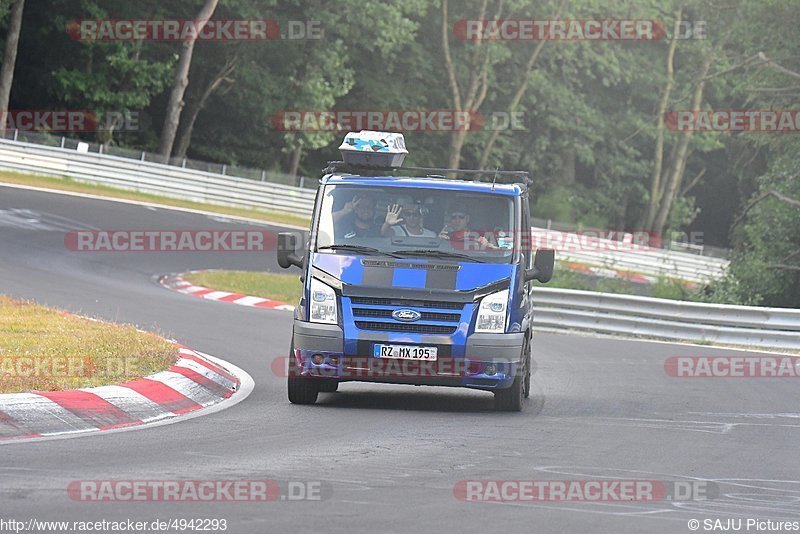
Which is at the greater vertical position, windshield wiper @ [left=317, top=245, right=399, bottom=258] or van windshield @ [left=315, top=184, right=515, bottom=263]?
van windshield @ [left=315, top=184, right=515, bottom=263]

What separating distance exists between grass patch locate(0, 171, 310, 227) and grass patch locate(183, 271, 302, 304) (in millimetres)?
11665

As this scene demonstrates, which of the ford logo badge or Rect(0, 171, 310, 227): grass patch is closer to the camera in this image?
the ford logo badge

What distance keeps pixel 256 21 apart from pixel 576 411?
43.8 meters

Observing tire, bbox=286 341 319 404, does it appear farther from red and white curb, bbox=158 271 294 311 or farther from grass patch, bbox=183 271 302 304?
grass patch, bbox=183 271 302 304

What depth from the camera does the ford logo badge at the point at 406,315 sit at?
12.7 meters

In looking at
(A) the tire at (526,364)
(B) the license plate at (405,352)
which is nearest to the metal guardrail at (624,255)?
(A) the tire at (526,364)

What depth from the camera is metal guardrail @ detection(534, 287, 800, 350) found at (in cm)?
2381

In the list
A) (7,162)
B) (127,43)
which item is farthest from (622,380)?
(127,43)

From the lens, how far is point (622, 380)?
1722 cm

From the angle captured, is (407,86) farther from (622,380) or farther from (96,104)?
(622,380)

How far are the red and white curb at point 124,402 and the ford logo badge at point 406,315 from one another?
1.54 metres

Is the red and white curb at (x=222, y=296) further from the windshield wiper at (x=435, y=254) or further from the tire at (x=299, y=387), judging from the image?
the windshield wiper at (x=435, y=254)

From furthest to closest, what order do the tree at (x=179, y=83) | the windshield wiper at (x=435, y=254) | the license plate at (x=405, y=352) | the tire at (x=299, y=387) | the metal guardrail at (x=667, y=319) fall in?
the tree at (x=179, y=83)
the metal guardrail at (x=667, y=319)
the windshield wiper at (x=435, y=254)
the tire at (x=299, y=387)
the license plate at (x=405, y=352)

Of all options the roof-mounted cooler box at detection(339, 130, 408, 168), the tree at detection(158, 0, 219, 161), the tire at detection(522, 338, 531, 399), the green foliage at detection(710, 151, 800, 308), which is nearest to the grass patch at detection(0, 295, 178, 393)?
the roof-mounted cooler box at detection(339, 130, 408, 168)
